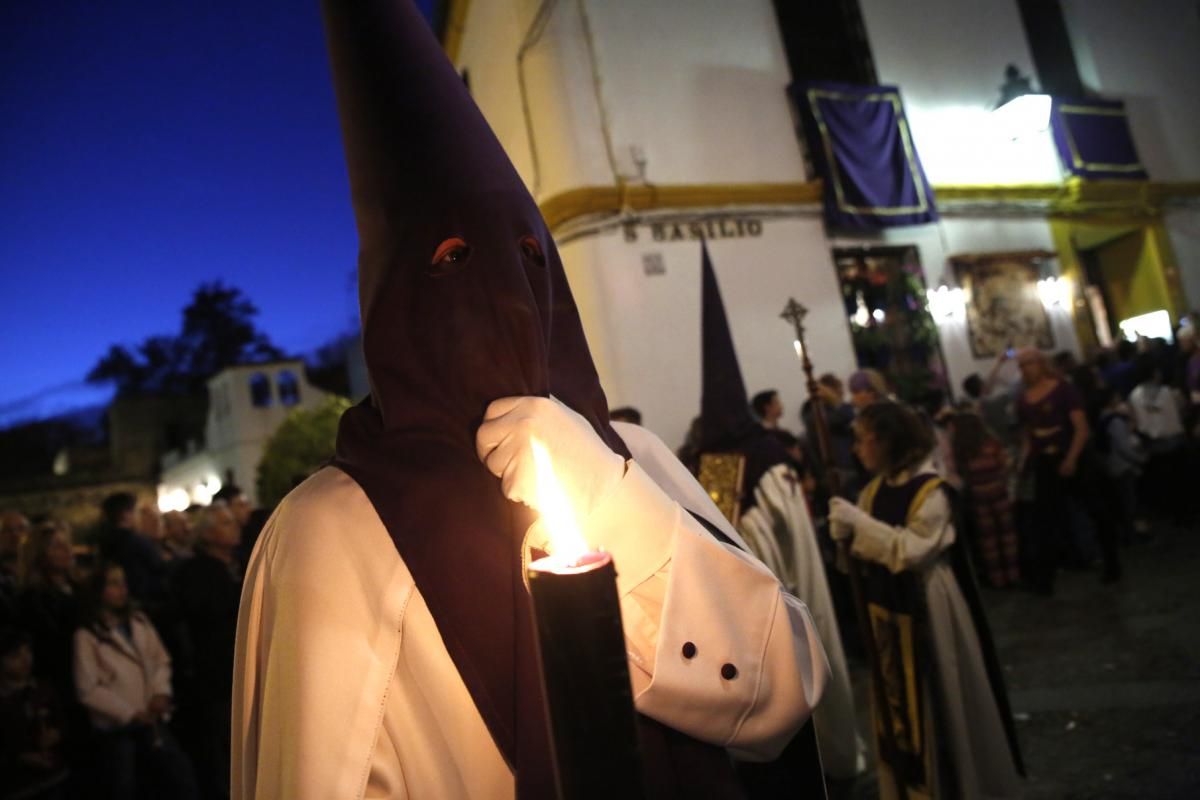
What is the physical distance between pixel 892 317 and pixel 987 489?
13.7 ft

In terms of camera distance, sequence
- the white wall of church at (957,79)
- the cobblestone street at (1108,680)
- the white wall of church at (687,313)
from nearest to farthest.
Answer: the cobblestone street at (1108,680), the white wall of church at (687,313), the white wall of church at (957,79)

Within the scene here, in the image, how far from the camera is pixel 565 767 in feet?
2.02

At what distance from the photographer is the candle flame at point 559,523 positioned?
2.18ft

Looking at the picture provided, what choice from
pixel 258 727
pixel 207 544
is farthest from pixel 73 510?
pixel 258 727

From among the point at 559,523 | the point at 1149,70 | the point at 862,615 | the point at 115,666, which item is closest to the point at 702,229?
the point at 862,615

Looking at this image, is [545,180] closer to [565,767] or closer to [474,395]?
[474,395]

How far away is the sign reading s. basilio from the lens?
916cm

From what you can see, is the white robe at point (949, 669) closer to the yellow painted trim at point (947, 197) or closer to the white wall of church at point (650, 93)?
the yellow painted trim at point (947, 197)

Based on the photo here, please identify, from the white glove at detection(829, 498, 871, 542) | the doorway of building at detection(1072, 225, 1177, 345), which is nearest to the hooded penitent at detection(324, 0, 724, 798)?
the white glove at detection(829, 498, 871, 542)

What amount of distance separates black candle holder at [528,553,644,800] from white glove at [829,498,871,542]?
305 centimetres

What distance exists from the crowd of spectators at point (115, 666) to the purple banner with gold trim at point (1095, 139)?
538 inches

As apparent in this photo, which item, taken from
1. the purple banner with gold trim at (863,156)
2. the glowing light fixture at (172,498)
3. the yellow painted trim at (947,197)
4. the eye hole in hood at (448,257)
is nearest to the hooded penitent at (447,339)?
the eye hole in hood at (448,257)

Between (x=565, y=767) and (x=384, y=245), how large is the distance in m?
1.03

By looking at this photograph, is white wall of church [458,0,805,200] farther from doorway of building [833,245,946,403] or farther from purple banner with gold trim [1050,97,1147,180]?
purple banner with gold trim [1050,97,1147,180]
